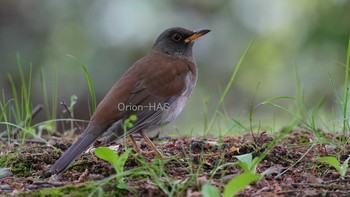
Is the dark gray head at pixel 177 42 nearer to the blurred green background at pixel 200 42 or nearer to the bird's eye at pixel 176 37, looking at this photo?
the bird's eye at pixel 176 37

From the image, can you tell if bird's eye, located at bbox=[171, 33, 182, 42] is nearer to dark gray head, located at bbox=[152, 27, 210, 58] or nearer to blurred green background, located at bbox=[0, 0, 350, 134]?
dark gray head, located at bbox=[152, 27, 210, 58]

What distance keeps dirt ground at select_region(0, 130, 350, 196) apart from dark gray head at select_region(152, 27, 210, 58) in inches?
66.0

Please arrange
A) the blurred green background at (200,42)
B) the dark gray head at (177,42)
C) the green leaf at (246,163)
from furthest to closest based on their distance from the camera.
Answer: the blurred green background at (200,42)
the dark gray head at (177,42)
the green leaf at (246,163)

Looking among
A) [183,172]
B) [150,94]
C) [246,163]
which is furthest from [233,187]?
[150,94]

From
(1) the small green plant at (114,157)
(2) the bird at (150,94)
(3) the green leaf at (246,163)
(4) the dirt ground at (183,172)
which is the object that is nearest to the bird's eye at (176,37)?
(2) the bird at (150,94)

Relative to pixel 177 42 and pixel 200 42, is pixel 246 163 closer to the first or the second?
pixel 177 42

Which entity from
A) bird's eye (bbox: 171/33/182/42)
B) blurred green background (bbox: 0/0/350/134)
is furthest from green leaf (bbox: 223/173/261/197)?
blurred green background (bbox: 0/0/350/134)

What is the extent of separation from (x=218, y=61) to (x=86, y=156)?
674 cm

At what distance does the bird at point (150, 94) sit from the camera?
5.42 meters

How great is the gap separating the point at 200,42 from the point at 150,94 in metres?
5.54

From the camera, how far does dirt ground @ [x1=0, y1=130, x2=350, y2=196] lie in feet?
12.2

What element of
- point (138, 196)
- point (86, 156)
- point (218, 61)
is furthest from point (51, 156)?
point (218, 61)

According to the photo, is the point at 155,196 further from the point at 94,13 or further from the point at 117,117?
the point at 94,13

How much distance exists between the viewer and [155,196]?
359 cm
